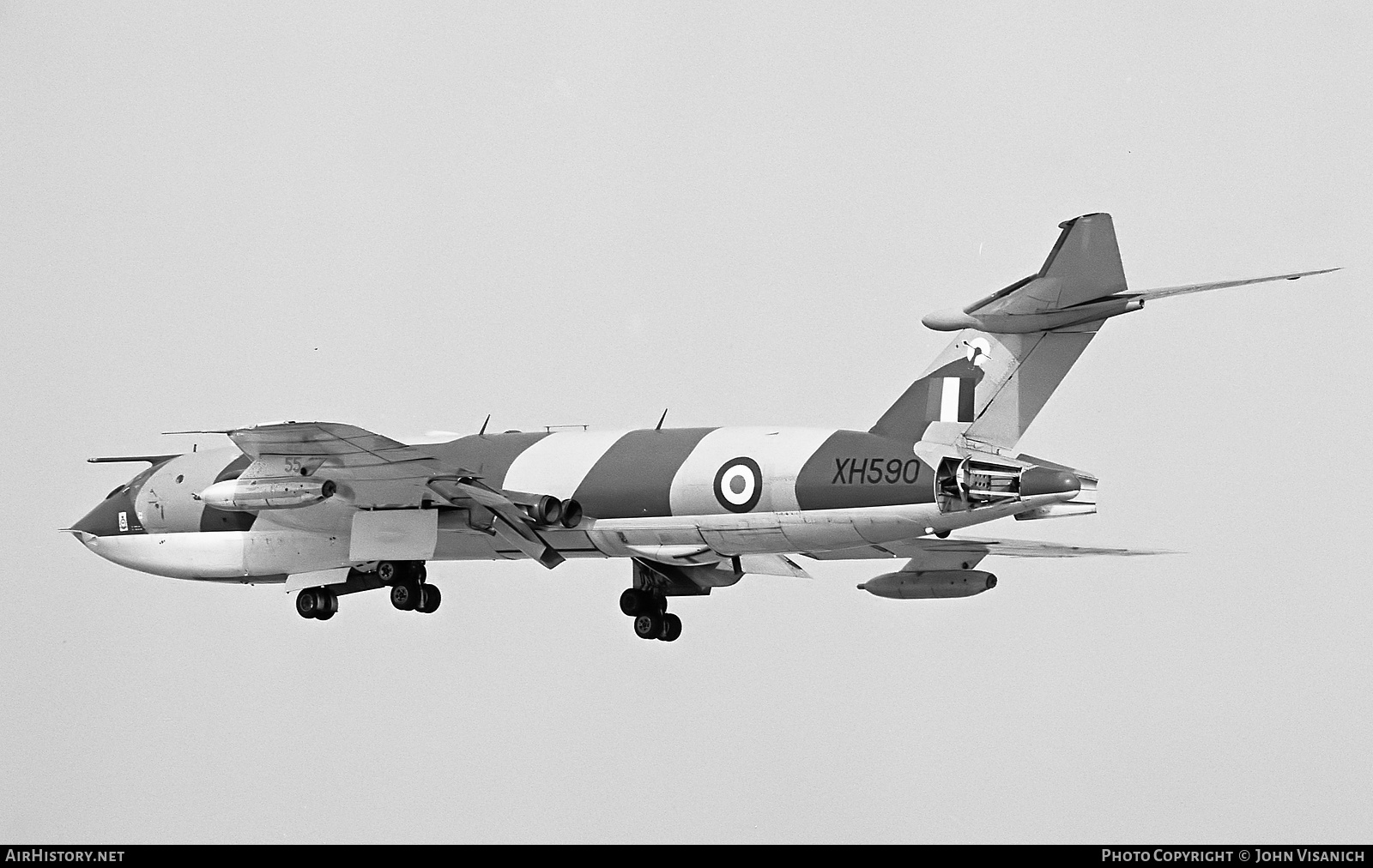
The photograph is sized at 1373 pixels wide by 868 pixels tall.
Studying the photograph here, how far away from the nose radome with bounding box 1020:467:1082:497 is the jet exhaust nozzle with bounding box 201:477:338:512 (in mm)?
10050

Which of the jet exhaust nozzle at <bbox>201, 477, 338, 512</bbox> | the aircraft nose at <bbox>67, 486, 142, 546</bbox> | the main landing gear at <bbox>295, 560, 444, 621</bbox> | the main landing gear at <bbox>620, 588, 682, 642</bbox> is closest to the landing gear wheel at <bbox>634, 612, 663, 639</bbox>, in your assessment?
the main landing gear at <bbox>620, 588, 682, 642</bbox>

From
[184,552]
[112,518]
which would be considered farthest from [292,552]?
[112,518]

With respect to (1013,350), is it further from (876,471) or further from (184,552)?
(184,552)

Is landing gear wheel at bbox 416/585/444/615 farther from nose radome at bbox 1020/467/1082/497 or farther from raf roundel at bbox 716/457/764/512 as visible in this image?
nose radome at bbox 1020/467/1082/497

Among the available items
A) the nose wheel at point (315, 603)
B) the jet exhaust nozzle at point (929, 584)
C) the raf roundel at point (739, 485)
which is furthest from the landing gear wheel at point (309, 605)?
the jet exhaust nozzle at point (929, 584)

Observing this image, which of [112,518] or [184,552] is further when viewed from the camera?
[112,518]

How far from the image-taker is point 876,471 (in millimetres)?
27828

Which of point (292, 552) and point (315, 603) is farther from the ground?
point (292, 552)

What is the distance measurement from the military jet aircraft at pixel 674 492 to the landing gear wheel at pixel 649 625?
1.3 inches

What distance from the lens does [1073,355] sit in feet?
92.0

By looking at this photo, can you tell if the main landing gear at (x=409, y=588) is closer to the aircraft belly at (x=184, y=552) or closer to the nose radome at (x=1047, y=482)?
the aircraft belly at (x=184, y=552)

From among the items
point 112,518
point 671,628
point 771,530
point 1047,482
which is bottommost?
point 671,628

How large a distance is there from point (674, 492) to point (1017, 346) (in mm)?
5432

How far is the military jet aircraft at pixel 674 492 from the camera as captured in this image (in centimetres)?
2762
